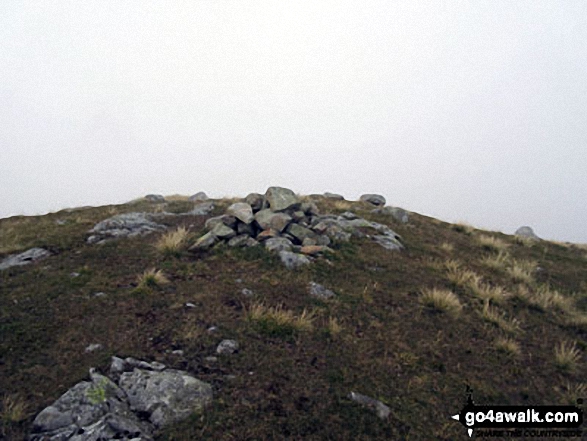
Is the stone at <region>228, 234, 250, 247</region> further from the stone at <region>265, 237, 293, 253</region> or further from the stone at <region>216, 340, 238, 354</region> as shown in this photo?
the stone at <region>216, 340, 238, 354</region>

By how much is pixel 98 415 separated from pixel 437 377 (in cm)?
656

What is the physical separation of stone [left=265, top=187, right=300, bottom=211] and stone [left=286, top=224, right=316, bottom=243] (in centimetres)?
93

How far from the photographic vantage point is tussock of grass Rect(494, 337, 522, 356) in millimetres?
8344

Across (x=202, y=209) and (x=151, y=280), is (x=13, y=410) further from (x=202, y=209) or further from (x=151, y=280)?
(x=202, y=209)

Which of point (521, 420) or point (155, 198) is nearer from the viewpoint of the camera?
point (521, 420)

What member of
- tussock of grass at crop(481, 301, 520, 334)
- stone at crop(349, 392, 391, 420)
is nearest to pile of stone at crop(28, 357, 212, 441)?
stone at crop(349, 392, 391, 420)

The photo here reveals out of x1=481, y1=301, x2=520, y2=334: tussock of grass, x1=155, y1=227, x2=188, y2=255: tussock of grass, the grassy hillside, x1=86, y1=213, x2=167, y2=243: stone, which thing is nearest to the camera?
the grassy hillside

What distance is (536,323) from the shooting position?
10.2 m

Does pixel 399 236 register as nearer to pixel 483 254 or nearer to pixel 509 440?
pixel 483 254

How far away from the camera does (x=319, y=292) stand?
10.1m

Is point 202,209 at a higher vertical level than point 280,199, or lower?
lower

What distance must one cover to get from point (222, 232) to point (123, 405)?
308 inches

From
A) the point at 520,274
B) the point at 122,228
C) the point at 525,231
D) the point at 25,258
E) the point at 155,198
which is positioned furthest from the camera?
the point at 525,231

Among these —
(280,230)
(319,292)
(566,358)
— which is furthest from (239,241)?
(566,358)
